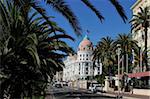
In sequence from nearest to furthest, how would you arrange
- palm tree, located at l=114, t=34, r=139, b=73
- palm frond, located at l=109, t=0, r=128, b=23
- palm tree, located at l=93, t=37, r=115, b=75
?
palm frond, located at l=109, t=0, r=128, b=23 < palm tree, located at l=114, t=34, r=139, b=73 < palm tree, located at l=93, t=37, r=115, b=75

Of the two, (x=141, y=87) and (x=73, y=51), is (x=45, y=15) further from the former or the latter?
(x=141, y=87)

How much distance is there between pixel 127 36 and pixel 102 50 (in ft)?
36.6

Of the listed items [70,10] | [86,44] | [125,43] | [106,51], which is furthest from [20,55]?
[86,44]

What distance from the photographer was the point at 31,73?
22.5 m

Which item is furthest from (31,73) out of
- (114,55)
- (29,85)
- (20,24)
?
(114,55)

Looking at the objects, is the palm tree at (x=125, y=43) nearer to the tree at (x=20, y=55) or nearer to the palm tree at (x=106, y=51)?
the palm tree at (x=106, y=51)

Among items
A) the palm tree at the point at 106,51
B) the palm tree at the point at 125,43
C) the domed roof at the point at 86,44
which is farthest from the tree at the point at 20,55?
the palm tree at the point at 106,51

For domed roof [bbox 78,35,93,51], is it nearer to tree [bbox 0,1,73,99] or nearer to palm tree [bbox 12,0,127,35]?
tree [bbox 0,1,73,99]

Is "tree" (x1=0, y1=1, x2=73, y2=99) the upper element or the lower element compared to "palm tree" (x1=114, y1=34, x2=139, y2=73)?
lower

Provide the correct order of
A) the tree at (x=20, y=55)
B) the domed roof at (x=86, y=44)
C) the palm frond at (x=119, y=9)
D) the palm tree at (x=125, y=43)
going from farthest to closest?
1. the palm tree at (x=125, y=43)
2. the domed roof at (x=86, y=44)
3. the tree at (x=20, y=55)
4. the palm frond at (x=119, y=9)

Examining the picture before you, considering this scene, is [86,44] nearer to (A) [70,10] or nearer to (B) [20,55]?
(B) [20,55]

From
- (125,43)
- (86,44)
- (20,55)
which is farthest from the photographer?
(86,44)

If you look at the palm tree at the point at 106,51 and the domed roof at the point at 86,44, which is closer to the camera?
the domed roof at the point at 86,44

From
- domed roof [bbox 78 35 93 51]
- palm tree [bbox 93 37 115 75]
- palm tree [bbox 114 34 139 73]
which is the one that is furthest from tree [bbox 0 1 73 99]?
palm tree [bbox 93 37 115 75]
